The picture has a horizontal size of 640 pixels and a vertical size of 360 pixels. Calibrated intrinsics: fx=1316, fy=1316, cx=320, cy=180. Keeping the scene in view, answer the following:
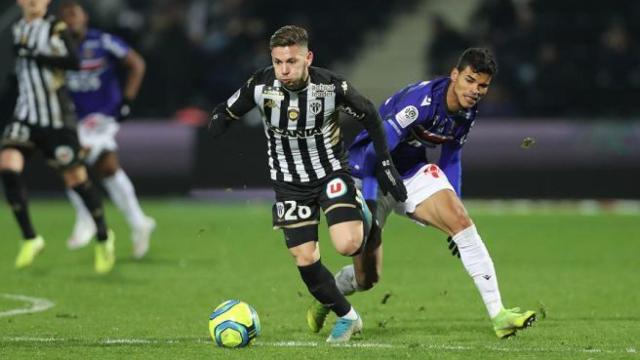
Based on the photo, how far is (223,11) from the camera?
66.5 feet

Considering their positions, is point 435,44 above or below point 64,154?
below

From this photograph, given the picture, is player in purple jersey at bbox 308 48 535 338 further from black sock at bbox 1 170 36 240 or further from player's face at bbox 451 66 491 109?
black sock at bbox 1 170 36 240

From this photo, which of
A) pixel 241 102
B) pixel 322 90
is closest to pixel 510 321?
pixel 322 90

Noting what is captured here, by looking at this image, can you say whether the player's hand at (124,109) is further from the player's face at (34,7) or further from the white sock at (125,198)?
the player's face at (34,7)

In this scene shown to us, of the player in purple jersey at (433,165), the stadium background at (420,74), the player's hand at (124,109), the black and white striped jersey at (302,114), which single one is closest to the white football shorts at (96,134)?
the player's hand at (124,109)

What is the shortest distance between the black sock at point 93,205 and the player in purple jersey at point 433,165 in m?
3.34

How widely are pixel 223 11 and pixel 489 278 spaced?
1345cm

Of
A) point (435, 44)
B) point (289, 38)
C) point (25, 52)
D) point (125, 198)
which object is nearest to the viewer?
point (289, 38)

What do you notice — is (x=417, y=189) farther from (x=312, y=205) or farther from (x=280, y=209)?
(x=280, y=209)

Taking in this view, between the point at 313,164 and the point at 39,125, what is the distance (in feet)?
13.8

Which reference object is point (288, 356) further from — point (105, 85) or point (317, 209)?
point (105, 85)

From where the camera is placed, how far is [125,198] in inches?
478

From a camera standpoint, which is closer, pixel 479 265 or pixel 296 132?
pixel 296 132

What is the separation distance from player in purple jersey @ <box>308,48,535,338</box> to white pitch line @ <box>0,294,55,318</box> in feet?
6.69
